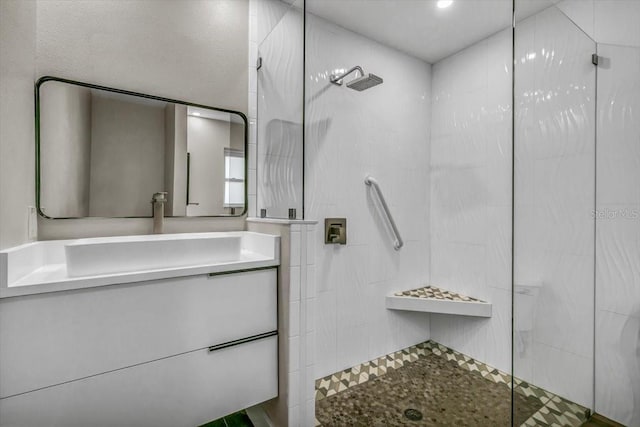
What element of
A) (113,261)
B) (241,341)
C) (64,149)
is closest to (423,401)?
(241,341)

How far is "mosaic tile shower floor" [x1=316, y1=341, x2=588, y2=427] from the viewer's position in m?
1.15

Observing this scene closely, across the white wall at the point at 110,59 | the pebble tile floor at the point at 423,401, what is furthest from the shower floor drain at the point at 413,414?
→ the white wall at the point at 110,59

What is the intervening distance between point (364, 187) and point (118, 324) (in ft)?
5.30

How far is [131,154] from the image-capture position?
55.6 inches

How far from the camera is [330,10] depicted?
6.04ft

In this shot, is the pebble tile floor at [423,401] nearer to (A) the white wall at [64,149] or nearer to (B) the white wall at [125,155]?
(B) the white wall at [125,155]

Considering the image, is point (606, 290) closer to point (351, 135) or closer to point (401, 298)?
A: point (401, 298)

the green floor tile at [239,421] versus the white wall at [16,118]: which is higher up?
the white wall at [16,118]

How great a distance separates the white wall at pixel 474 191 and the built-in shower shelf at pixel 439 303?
8cm

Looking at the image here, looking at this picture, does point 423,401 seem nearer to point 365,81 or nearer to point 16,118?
point 365,81

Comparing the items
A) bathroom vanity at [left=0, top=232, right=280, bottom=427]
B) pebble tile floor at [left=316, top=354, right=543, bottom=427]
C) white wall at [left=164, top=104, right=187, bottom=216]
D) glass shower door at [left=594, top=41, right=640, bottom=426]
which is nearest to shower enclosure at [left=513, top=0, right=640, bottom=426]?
glass shower door at [left=594, top=41, right=640, bottom=426]

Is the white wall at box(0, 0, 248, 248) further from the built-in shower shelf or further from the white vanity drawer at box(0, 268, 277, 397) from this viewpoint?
the built-in shower shelf

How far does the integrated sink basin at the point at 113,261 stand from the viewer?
0.91 metres

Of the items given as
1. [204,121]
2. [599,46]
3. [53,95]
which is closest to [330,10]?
[204,121]
